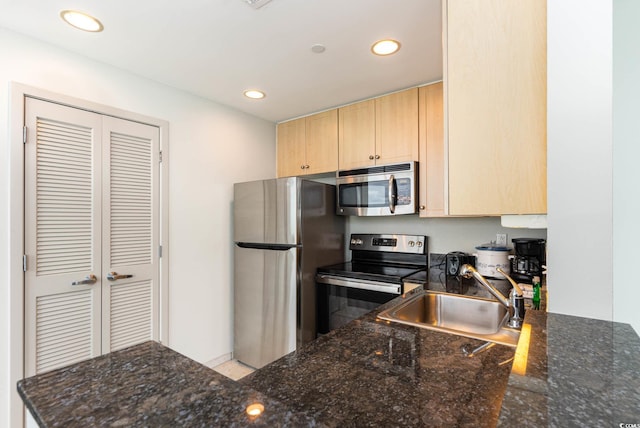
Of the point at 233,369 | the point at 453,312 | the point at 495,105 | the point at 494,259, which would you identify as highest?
the point at 495,105

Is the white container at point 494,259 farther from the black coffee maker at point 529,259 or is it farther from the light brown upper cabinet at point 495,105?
the light brown upper cabinet at point 495,105

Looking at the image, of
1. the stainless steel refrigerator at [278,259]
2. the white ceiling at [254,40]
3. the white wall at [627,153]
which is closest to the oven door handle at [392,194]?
the stainless steel refrigerator at [278,259]

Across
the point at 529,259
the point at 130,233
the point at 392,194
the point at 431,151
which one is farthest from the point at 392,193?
the point at 130,233

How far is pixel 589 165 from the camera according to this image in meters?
0.76

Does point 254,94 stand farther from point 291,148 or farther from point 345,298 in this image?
point 345,298

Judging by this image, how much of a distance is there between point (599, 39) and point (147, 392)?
1.26 m

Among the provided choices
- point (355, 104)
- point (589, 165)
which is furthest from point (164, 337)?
point (589, 165)

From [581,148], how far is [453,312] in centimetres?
114

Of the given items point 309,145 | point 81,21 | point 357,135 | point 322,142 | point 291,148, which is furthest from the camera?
point 291,148

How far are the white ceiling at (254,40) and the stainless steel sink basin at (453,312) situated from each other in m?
1.50

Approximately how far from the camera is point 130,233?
2.19 meters

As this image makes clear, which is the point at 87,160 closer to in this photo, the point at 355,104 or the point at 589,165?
the point at 355,104

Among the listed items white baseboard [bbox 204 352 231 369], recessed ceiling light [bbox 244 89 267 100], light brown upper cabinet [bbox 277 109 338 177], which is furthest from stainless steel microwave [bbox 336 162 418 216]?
white baseboard [bbox 204 352 231 369]

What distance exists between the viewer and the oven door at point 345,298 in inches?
84.8
